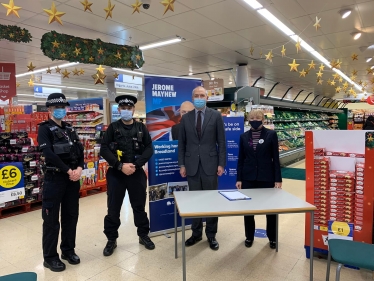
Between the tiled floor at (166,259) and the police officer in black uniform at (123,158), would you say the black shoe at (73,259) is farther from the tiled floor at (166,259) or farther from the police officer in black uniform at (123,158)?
the police officer in black uniform at (123,158)

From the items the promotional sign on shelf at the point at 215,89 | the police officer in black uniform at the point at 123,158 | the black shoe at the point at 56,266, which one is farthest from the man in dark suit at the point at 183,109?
the promotional sign on shelf at the point at 215,89

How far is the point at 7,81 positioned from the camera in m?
7.78

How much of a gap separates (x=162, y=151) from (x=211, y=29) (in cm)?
356

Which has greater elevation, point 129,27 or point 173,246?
point 129,27

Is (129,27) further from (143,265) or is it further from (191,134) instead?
(143,265)

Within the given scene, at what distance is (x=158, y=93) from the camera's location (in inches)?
146

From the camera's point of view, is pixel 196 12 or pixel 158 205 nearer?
pixel 158 205

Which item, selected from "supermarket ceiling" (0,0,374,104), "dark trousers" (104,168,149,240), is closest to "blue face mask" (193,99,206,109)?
"dark trousers" (104,168,149,240)

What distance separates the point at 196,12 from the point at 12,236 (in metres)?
4.68

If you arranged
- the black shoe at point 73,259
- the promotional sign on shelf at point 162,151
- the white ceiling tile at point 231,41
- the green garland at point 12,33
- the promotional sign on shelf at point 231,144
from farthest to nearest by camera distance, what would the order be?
the white ceiling tile at point 231,41 < the promotional sign on shelf at point 231,144 < the green garland at point 12,33 < the promotional sign on shelf at point 162,151 < the black shoe at point 73,259

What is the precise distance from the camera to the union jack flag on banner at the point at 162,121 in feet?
12.2

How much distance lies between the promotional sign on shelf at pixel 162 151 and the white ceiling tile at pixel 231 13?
6.15ft

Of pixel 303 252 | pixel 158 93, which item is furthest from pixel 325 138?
pixel 158 93

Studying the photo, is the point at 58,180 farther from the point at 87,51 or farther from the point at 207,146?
the point at 87,51
